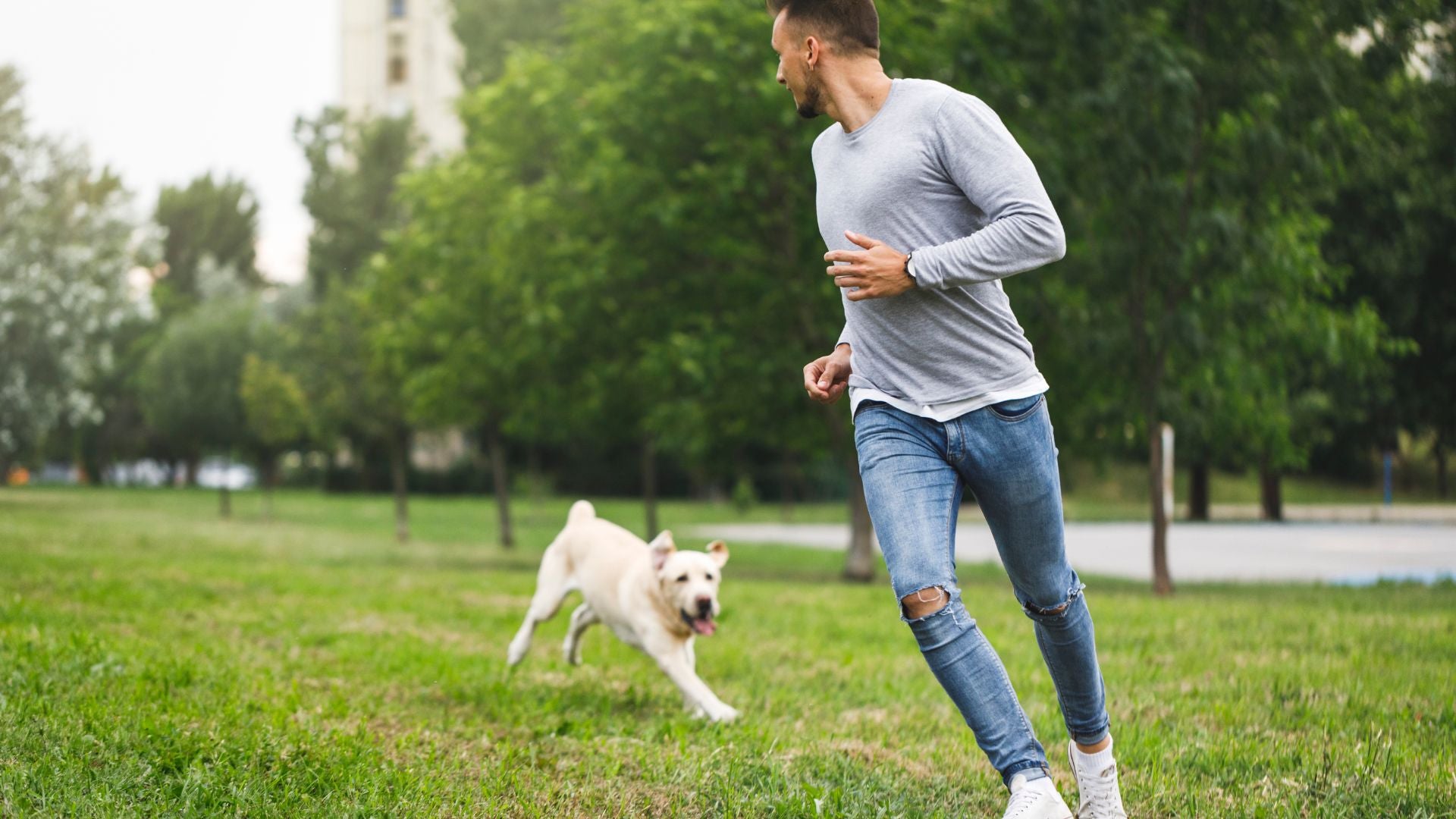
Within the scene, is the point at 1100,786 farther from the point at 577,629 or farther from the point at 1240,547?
the point at 1240,547

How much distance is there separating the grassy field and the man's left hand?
1.47m

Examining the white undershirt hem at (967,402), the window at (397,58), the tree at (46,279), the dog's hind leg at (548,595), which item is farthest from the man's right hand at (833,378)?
the window at (397,58)

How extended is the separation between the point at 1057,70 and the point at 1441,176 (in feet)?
27.4

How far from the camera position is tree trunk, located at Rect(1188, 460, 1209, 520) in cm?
3406

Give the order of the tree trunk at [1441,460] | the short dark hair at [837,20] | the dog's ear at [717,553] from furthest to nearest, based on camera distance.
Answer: the tree trunk at [1441,460]
the dog's ear at [717,553]
the short dark hair at [837,20]

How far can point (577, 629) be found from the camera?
6555 millimetres

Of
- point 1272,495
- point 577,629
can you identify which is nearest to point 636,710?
point 577,629

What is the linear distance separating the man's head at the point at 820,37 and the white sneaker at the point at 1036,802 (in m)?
1.76

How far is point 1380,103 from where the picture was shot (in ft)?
40.3

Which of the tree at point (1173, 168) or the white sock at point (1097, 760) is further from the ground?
the tree at point (1173, 168)

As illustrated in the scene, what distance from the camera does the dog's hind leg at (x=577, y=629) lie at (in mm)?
6488

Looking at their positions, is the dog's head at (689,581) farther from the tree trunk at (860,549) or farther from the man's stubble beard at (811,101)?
the tree trunk at (860,549)

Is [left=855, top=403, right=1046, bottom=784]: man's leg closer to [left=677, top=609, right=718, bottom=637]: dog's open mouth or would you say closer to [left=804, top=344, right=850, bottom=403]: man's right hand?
[left=804, top=344, right=850, bottom=403]: man's right hand

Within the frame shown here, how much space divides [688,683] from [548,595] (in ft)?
4.52
